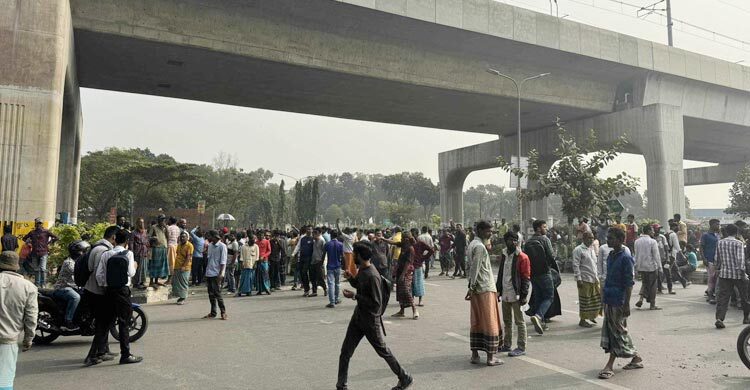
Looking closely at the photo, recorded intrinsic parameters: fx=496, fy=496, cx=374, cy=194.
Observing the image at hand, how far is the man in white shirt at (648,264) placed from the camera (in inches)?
403

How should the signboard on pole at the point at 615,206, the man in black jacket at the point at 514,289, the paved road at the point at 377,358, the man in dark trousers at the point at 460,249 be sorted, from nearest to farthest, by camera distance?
the paved road at the point at 377,358 < the man in black jacket at the point at 514,289 < the man in dark trousers at the point at 460,249 < the signboard on pole at the point at 615,206

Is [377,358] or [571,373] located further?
[377,358]

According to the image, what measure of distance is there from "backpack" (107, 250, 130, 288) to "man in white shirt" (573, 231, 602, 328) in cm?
723

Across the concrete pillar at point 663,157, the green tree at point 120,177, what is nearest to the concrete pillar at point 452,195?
the concrete pillar at point 663,157

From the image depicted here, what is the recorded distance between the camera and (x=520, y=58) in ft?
77.7

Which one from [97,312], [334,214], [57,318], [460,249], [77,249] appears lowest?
[57,318]

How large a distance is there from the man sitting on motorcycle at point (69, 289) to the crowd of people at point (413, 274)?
0.05 ft

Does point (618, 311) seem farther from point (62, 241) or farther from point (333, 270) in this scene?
point (62, 241)

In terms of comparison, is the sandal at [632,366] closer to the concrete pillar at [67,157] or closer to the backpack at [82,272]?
the backpack at [82,272]

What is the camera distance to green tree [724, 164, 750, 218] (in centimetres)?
3612

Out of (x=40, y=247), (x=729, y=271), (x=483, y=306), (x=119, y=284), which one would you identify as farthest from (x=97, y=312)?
(x=729, y=271)

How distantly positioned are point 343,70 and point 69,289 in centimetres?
1442

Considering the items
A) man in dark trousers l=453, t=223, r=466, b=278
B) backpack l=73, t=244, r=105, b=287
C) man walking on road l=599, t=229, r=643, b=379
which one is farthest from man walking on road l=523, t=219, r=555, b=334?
man in dark trousers l=453, t=223, r=466, b=278

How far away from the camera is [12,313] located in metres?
4.07
